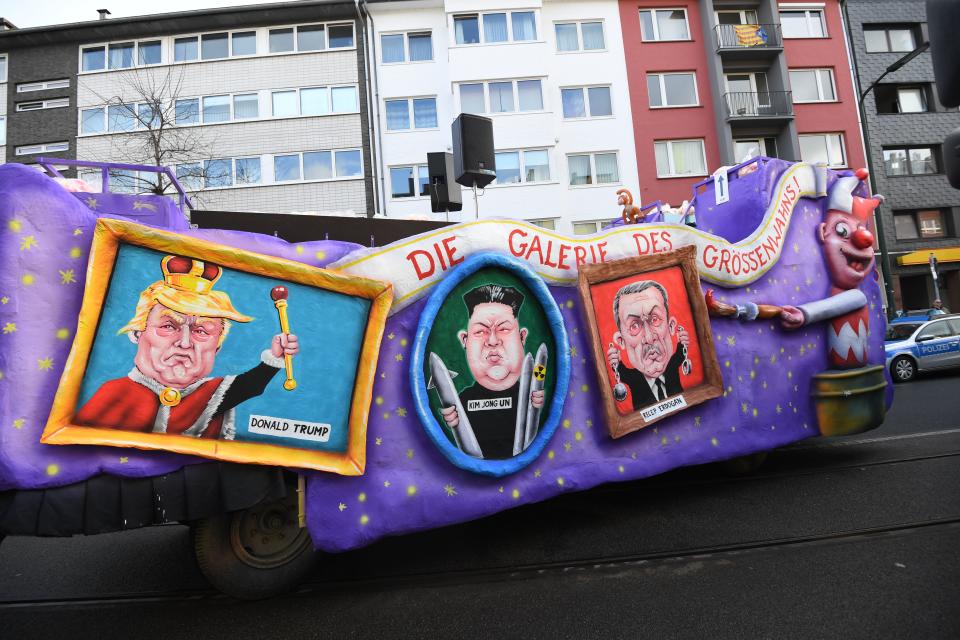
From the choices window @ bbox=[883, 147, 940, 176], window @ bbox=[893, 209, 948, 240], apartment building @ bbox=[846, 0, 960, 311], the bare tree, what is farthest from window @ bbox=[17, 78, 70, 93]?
window @ bbox=[893, 209, 948, 240]

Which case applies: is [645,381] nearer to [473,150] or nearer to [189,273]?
[473,150]

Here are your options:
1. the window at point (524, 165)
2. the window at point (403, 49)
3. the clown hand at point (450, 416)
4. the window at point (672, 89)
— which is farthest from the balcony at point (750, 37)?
the clown hand at point (450, 416)

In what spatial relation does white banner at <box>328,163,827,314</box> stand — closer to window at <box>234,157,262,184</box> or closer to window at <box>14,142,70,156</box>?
window at <box>234,157,262,184</box>

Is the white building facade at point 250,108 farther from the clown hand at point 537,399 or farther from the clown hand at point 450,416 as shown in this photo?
the clown hand at point 450,416

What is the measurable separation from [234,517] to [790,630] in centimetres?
314

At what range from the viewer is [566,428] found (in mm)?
4234

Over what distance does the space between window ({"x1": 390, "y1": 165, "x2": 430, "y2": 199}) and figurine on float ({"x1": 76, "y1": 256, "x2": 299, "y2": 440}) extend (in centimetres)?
1757

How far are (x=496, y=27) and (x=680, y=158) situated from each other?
862cm

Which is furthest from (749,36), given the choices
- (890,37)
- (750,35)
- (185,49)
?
(185,49)

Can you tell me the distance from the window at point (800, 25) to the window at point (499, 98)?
37.2ft

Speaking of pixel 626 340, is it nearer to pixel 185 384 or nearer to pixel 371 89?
pixel 185 384

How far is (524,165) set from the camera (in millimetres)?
20219

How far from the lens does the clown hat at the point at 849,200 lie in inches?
245

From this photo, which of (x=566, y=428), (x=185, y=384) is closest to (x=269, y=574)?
(x=185, y=384)
